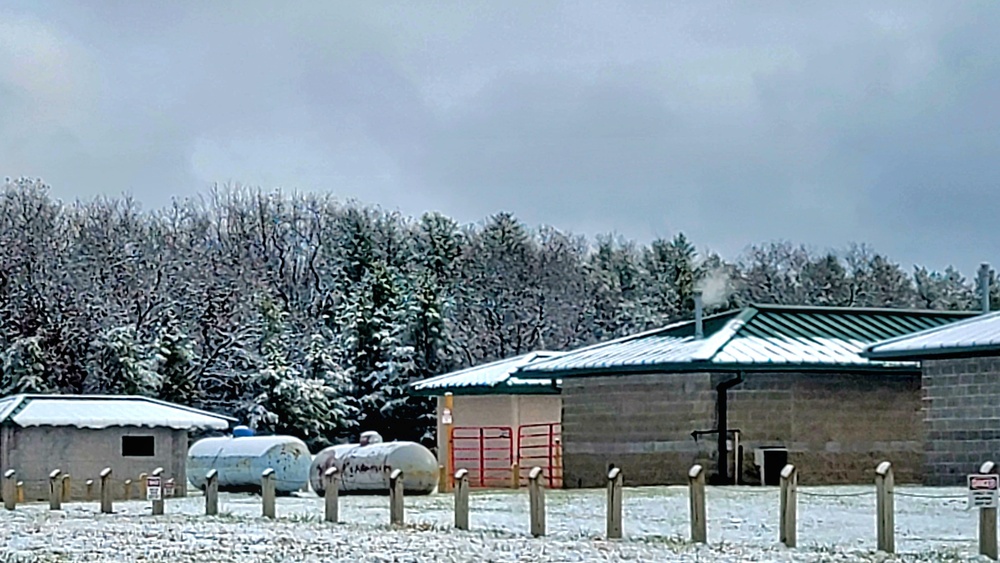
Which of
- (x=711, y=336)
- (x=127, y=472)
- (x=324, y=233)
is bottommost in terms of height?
(x=127, y=472)

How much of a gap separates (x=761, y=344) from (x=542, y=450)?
27.5 ft

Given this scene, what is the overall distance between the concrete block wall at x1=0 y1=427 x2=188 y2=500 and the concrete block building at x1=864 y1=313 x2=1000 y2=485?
17.9 metres

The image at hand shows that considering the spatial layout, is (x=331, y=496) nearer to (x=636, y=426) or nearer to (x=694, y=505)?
(x=694, y=505)

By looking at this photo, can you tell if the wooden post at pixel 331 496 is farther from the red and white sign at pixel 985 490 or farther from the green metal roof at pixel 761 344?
the red and white sign at pixel 985 490

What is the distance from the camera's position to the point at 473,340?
7094 centimetres

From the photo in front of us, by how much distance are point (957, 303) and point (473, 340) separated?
119ft

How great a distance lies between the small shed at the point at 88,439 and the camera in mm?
38125

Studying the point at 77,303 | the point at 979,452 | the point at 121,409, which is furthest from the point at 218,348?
the point at 979,452

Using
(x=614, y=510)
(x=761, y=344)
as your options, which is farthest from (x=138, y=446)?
(x=614, y=510)

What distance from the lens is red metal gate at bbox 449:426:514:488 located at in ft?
136

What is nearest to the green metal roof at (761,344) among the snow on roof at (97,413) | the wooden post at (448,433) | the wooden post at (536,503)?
the wooden post at (448,433)

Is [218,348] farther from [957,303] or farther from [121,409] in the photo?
[957,303]

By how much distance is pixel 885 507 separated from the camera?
16.9m

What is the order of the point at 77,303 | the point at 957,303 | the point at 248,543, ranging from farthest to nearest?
the point at 957,303, the point at 77,303, the point at 248,543
